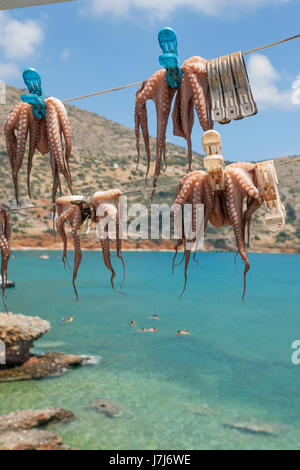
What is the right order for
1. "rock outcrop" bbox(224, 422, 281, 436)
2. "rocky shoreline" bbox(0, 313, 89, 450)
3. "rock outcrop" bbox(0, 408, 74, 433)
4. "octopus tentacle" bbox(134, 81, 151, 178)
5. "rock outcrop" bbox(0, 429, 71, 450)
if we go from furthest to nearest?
"rock outcrop" bbox(224, 422, 281, 436)
"rock outcrop" bbox(0, 408, 74, 433)
"rocky shoreline" bbox(0, 313, 89, 450)
"rock outcrop" bbox(0, 429, 71, 450)
"octopus tentacle" bbox(134, 81, 151, 178)

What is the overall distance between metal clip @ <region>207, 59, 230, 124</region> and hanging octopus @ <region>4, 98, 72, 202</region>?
3.37 ft

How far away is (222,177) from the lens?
2.44 meters

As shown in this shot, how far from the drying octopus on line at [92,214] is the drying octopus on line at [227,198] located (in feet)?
1.98

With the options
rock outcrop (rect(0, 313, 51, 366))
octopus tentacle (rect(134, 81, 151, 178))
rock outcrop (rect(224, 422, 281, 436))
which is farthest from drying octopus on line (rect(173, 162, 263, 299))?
rock outcrop (rect(224, 422, 281, 436))

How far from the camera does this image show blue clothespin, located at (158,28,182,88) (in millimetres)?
2561

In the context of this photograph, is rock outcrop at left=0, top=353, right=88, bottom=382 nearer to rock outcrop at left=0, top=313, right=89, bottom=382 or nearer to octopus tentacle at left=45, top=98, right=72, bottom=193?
rock outcrop at left=0, top=313, right=89, bottom=382

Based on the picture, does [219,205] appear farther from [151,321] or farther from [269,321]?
[269,321]

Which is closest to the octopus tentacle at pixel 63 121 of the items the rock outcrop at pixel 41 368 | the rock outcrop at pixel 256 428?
the rock outcrop at pixel 256 428

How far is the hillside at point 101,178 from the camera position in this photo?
171 feet

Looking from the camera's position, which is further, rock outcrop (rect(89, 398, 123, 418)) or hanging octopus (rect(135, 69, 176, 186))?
rock outcrop (rect(89, 398, 123, 418))

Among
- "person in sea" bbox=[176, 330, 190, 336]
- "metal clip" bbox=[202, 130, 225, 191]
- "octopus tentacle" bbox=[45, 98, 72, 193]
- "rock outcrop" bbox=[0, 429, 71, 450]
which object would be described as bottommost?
"person in sea" bbox=[176, 330, 190, 336]

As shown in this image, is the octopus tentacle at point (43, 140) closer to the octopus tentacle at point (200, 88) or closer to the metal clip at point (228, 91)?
the octopus tentacle at point (200, 88)

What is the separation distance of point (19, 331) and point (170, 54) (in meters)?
13.2
